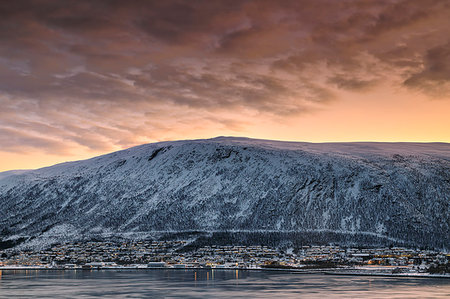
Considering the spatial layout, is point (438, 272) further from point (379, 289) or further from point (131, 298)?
point (131, 298)

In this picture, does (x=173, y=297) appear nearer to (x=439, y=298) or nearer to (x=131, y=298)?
(x=131, y=298)

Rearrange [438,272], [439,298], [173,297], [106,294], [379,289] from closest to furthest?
[439,298], [173,297], [106,294], [379,289], [438,272]

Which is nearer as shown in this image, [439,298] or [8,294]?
[439,298]

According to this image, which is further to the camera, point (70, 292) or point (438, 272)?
point (438, 272)

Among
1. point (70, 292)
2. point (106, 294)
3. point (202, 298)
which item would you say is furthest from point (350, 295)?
point (70, 292)

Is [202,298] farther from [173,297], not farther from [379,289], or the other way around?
[379,289]

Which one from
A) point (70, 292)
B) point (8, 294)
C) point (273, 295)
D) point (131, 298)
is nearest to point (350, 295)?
point (273, 295)

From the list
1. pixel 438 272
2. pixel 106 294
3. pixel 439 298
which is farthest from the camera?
pixel 438 272

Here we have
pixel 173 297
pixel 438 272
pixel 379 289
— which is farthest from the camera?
pixel 438 272

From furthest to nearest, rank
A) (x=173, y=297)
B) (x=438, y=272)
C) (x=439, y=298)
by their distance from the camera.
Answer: (x=438, y=272) < (x=173, y=297) < (x=439, y=298)
